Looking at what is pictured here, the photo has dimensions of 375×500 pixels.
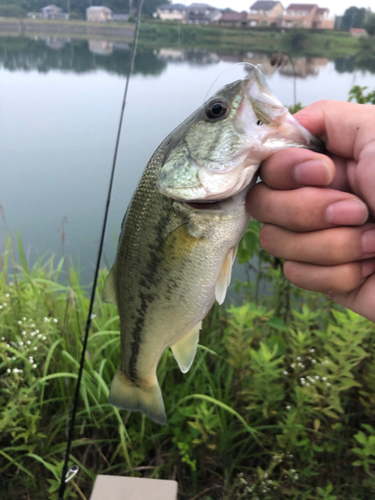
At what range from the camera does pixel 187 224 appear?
823 millimetres

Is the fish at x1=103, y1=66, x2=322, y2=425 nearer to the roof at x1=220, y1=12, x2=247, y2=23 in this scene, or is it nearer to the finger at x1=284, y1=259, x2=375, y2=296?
the finger at x1=284, y1=259, x2=375, y2=296

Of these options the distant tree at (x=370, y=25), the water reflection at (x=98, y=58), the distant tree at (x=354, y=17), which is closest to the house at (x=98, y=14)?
the water reflection at (x=98, y=58)

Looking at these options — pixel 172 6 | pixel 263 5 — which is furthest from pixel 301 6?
pixel 172 6

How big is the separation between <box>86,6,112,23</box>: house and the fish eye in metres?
1.82

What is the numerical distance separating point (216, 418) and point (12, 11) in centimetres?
289

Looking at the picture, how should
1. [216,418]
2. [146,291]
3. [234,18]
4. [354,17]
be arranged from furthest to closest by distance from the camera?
[354,17] < [234,18] < [216,418] < [146,291]

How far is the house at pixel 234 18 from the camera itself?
1.98 metres

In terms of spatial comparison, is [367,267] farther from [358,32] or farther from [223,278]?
[358,32]

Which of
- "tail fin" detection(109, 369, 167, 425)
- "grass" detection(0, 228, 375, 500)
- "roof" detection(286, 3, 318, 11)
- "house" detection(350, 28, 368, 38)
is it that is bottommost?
"grass" detection(0, 228, 375, 500)

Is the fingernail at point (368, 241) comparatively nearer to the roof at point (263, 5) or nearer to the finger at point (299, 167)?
the finger at point (299, 167)

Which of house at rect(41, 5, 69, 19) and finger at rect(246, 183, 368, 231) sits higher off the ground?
house at rect(41, 5, 69, 19)

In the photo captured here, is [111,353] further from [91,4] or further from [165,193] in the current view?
[91,4]

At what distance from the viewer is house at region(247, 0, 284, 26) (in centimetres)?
202

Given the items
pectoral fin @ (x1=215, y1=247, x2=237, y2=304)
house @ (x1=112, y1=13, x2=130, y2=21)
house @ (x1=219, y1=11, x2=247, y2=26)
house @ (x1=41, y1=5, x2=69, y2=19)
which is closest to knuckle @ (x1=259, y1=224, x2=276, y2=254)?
pectoral fin @ (x1=215, y1=247, x2=237, y2=304)
